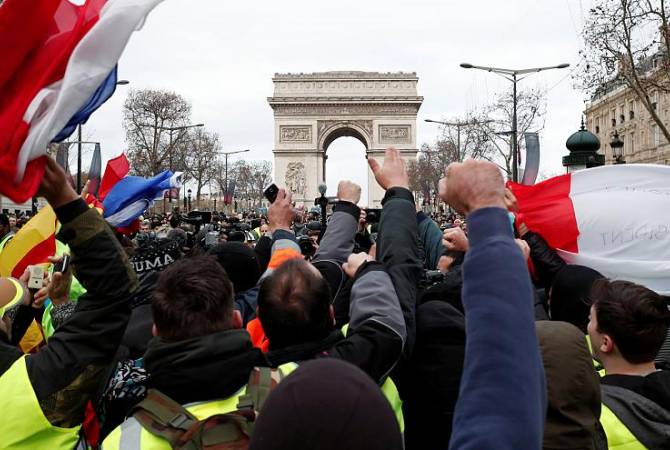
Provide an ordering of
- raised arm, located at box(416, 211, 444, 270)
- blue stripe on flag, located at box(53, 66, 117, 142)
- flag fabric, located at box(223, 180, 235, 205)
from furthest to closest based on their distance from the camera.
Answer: flag fabric, located at box(223, 180, 235, 205), raised arm, located at box(416, 211, 444, 270), blue stripe on flag, located at box(53, 66, 117, 142)

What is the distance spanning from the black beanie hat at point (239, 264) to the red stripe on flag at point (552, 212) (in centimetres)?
197

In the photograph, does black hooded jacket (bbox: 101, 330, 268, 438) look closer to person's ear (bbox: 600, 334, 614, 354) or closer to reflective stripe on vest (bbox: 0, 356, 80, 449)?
reflective stripe on vest (bbox: 0, 356, 80, 449)

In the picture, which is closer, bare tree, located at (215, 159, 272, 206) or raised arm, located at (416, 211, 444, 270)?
raised arm, located at (416, 211, 444, 270)

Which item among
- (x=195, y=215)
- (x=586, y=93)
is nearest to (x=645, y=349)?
(x=195, y=215)

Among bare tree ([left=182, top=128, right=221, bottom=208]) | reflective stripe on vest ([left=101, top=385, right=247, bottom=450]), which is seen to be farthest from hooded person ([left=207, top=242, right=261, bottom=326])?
bare tree ([left=182, top=128, right=221, bottom=208])

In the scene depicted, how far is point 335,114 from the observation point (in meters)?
58.4

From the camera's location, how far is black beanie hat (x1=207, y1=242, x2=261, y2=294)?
384 centimetres

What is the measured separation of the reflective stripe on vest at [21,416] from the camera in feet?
6.23

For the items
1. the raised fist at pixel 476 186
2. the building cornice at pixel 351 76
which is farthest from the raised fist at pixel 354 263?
the building cornice at pixel 351 76

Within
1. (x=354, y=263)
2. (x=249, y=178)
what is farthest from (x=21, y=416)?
(x=249, y=178)

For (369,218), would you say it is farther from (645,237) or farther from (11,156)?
(11,156)

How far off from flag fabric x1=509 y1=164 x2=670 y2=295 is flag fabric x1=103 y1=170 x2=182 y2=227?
A: 3.18 m

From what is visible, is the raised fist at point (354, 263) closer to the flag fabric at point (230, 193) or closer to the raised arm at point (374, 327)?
the raised arm at point (374, 327)

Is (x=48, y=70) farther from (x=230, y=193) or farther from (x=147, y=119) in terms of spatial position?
(x=147, y=119)
